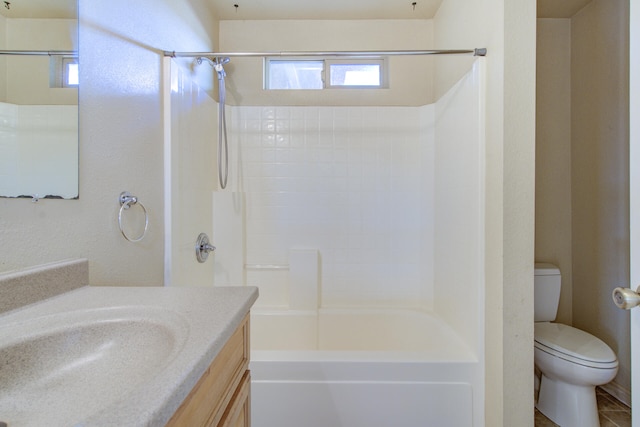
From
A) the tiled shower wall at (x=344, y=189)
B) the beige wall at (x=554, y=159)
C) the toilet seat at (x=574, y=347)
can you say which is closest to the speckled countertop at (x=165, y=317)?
the tiled shower wall at (x=344, y=189)

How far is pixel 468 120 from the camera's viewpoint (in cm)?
148

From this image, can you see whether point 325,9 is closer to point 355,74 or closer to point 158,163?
point 355,74

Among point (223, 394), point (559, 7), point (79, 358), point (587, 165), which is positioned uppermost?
point (559, 7)

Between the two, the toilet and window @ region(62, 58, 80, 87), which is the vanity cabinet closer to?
window @ region(62, 58, 80, 87)

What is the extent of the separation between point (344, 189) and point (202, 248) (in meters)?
1.09

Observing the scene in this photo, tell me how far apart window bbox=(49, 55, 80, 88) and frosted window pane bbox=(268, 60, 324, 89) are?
4.95ft

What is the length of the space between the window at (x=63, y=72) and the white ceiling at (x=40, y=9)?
11 centimetres

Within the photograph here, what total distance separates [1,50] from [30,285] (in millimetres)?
605

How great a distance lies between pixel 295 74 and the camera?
2.23 metres

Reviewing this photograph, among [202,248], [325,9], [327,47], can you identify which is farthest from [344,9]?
[202,248]

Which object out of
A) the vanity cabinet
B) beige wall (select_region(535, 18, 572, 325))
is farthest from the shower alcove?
the vanity cabinet

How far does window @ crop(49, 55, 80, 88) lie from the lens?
2.70 ft

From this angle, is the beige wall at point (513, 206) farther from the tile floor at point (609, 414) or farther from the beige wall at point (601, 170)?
the beige wall at point (601, 170)

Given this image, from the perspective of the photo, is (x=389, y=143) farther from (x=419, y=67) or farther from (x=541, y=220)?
(x=541, y=220)
